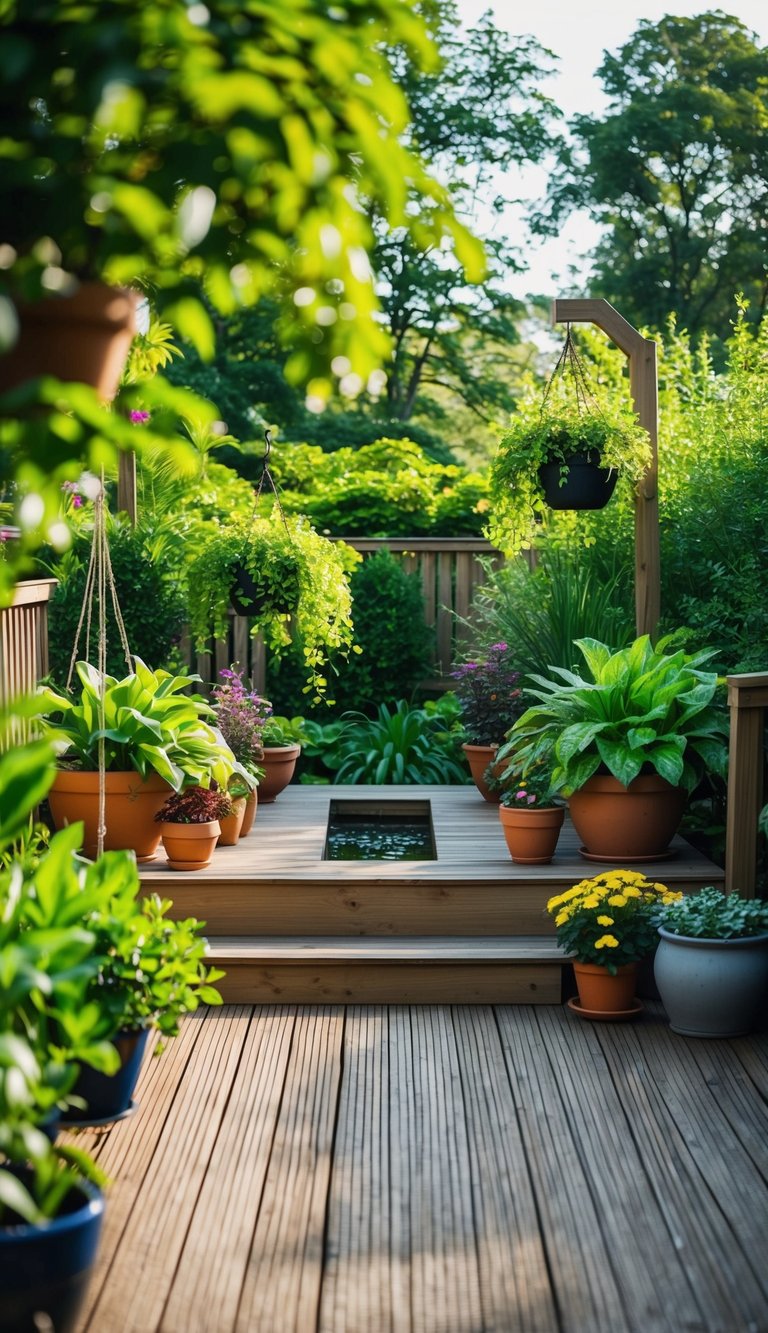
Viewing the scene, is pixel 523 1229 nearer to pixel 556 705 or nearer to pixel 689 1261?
pixel 689 1261

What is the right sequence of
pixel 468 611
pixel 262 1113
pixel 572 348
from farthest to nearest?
pixel 468 611
pixel 572 348
pixel 262 1113

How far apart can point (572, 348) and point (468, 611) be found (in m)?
3.09

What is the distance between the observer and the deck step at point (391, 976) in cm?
439

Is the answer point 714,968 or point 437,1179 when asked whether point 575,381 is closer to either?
point 714,968

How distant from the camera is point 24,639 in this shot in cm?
507

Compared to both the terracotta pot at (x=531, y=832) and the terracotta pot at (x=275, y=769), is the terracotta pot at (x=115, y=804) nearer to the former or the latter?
the terracotta pot at (x=531, y=832)

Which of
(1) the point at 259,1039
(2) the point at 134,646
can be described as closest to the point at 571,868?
(1) the point at 259,1039

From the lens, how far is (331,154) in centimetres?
182

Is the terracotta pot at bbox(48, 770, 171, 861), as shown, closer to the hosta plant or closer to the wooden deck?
the wooden deck

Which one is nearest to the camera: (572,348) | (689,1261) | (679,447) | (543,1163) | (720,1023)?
(689,1261)

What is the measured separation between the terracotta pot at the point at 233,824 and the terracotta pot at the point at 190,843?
0.39 meters

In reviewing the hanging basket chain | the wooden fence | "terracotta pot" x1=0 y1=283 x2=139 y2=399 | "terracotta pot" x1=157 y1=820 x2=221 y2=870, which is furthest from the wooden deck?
the wooden fence

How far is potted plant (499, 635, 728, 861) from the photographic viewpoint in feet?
15.8

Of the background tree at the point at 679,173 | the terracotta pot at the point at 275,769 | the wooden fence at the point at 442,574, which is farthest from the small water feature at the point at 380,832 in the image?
the background tree at the point at 679,173
